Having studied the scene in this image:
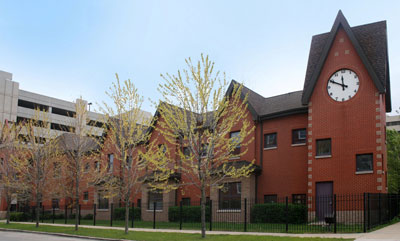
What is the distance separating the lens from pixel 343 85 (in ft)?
87.7

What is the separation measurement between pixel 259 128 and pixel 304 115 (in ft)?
12.1

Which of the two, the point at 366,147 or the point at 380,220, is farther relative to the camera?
the point at 366,147

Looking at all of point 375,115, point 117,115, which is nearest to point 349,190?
point 375,115

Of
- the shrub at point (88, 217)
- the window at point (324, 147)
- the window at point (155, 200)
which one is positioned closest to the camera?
the window at point (324, 147)

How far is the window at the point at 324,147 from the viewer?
1055 inches

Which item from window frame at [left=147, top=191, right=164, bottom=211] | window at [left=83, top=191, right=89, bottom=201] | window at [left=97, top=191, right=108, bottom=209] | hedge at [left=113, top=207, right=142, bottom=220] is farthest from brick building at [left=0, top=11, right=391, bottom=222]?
window at [left=83, top=191, right=89, bottom=201]

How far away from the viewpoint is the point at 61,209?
4809cm

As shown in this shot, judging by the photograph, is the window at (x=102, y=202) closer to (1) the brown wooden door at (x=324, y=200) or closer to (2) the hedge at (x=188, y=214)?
(2) the hedge at (x=188, y=214)

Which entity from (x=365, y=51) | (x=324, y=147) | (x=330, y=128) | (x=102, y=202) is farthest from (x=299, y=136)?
(x=102, y=202)

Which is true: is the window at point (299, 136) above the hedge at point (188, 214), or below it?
above

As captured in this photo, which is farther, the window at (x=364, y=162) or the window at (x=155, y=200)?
the window at (x=155, y=200)

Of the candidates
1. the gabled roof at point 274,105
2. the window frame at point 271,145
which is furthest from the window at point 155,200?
the gabled roof at point 274,105

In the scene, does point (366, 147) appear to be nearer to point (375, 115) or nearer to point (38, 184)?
point (375, 115)

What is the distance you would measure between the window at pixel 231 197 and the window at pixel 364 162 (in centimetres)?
864
